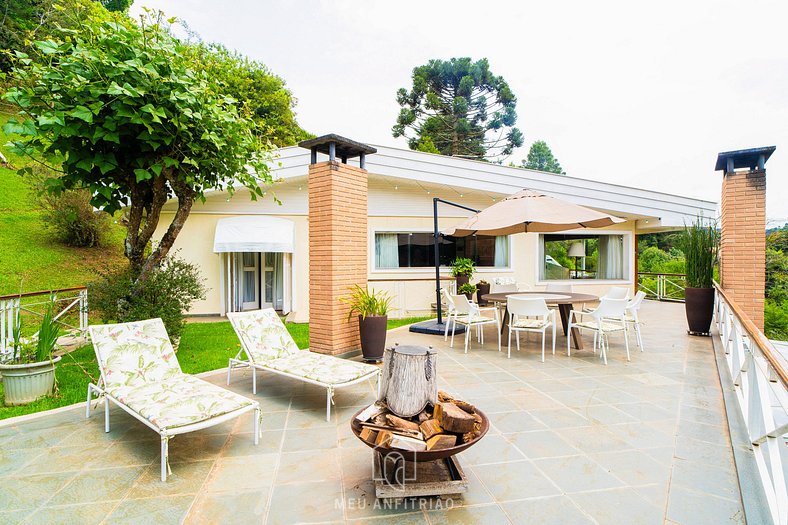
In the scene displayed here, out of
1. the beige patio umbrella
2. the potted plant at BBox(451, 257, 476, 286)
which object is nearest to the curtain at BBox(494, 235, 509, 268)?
the potted plant at BBox(451, 257, 476, 286)

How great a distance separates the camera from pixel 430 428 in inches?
97.3

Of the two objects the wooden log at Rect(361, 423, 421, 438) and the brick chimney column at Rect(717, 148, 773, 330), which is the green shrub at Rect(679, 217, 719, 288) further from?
the wooden log at Rect(361, 423, 421, 438)

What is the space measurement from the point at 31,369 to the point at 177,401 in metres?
2.39

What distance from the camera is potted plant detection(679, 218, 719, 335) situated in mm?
7109

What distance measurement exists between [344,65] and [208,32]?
11.3m

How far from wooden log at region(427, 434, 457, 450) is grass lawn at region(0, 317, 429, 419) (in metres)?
3.66

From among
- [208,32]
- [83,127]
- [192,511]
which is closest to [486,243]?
[83,127]

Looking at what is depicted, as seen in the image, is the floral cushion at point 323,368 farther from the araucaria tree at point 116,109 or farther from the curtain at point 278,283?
the curtain at point 278,283

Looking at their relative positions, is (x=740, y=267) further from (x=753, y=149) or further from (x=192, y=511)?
(x=192, y=511)

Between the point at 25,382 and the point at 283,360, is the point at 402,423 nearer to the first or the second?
the point at 283,360

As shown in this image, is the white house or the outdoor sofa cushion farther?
the white house

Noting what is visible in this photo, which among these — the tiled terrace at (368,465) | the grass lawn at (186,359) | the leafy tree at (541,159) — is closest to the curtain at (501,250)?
the grass lawn at (186,359)

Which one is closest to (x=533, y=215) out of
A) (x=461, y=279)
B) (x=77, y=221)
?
(x=461, y=279)

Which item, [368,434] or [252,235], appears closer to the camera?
[368,434]
